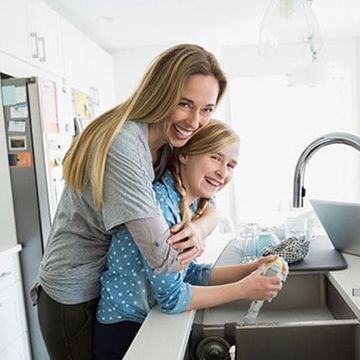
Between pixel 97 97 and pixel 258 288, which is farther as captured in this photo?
pixel 97 97

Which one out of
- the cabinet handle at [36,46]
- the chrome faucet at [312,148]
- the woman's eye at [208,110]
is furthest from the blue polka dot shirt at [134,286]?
the cabinet handle at [36,46]

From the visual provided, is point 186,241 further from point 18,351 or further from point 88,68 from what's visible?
point 88,68

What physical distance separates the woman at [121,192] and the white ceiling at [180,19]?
2270mm

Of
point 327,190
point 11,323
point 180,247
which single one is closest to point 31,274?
point 11,323

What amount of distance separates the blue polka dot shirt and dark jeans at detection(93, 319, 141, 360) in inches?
0.6

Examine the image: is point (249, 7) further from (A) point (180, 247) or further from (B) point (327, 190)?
(A) point (180, 247)

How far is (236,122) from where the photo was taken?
4.29 meters

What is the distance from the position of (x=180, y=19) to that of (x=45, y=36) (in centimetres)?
111

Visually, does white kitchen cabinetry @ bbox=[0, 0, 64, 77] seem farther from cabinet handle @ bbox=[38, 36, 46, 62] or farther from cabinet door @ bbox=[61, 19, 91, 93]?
cabinet door @ bbox=[61, 19, 91, 93]

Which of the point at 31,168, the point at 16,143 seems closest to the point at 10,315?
the point at 31,168

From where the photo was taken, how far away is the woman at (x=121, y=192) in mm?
793

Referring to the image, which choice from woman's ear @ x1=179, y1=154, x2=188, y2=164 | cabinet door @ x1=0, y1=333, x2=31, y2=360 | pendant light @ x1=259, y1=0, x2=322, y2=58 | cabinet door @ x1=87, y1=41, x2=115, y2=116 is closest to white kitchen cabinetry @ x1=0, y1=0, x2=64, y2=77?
cabinet door @ x1=87, y1=41, x2=115, y2=116

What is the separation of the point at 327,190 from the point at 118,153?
3.86 meters

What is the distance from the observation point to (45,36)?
2.81 m
